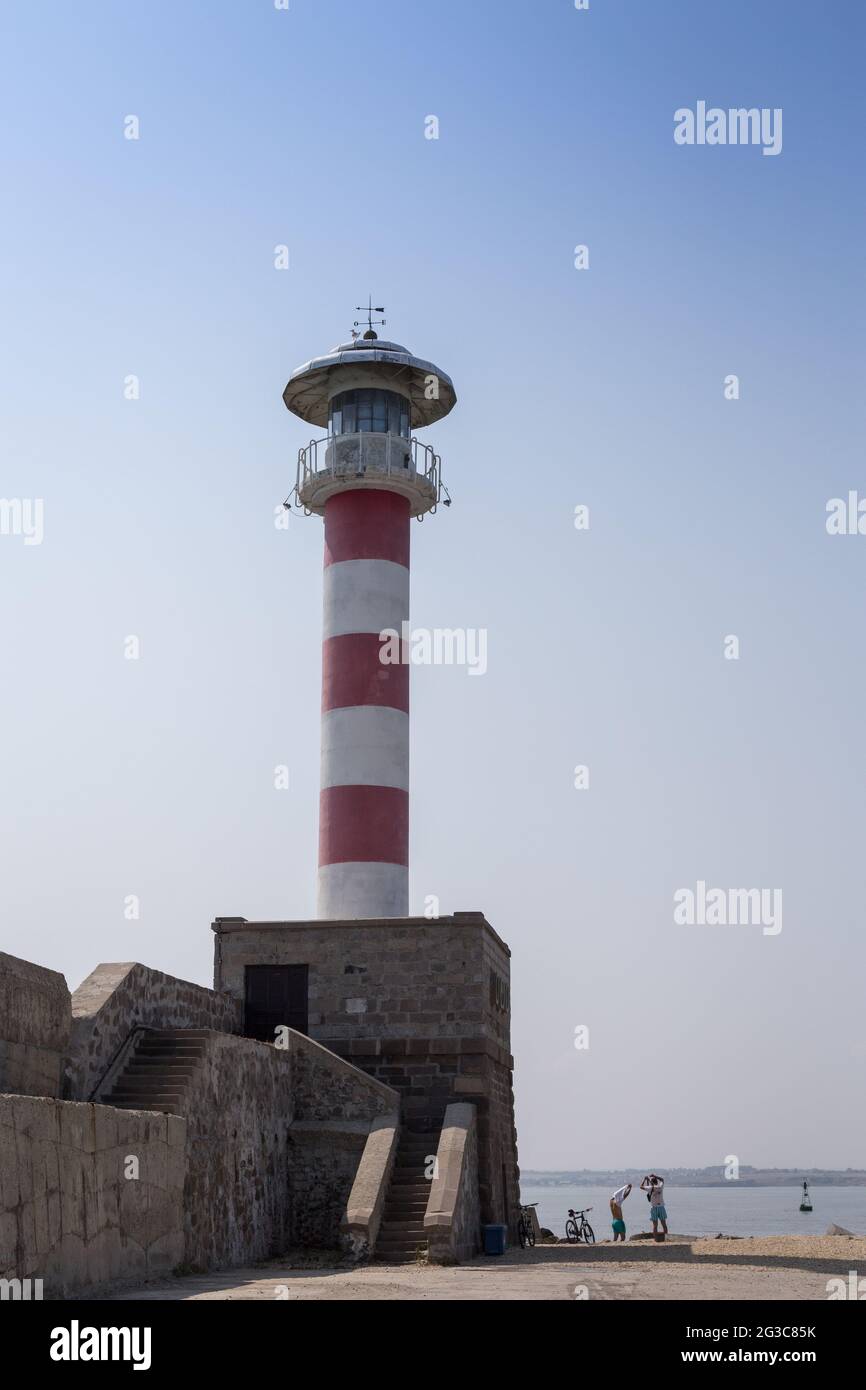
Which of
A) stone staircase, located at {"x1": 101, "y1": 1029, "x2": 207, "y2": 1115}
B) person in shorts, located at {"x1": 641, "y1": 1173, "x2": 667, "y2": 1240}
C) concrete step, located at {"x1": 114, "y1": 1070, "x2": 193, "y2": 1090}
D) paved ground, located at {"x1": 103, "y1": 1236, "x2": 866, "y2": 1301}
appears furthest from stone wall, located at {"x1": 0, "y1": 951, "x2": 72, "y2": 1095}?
person in shorts, located at {"x1": 641, "y1": 1173, "x2": 667, "y2": 1240}

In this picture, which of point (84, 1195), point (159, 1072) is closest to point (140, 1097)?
point (159, 1072)

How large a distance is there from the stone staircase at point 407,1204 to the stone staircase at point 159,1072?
3364 mm

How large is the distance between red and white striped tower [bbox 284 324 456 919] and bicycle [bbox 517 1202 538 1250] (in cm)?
545

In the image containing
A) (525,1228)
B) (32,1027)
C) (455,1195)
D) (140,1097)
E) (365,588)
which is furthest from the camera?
(365,588)

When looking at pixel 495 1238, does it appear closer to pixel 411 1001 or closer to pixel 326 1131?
pixel 326 1131

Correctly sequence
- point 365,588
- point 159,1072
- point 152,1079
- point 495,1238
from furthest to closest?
point 365,588, point 495,1238, point 159,1072, point 152,1079

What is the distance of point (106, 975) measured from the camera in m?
18.2

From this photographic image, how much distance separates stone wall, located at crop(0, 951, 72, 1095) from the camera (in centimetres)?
1466

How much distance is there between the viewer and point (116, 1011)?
57.7 ft

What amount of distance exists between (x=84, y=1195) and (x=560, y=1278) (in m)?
4.54

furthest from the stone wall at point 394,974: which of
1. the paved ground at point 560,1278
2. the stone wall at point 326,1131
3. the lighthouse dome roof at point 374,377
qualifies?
the lighthouse dome roof at point 374,377

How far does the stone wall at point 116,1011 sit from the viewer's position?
1645 cm

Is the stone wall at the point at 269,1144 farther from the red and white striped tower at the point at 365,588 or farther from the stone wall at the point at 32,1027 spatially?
the red and white striped tower at the point at 365,588
